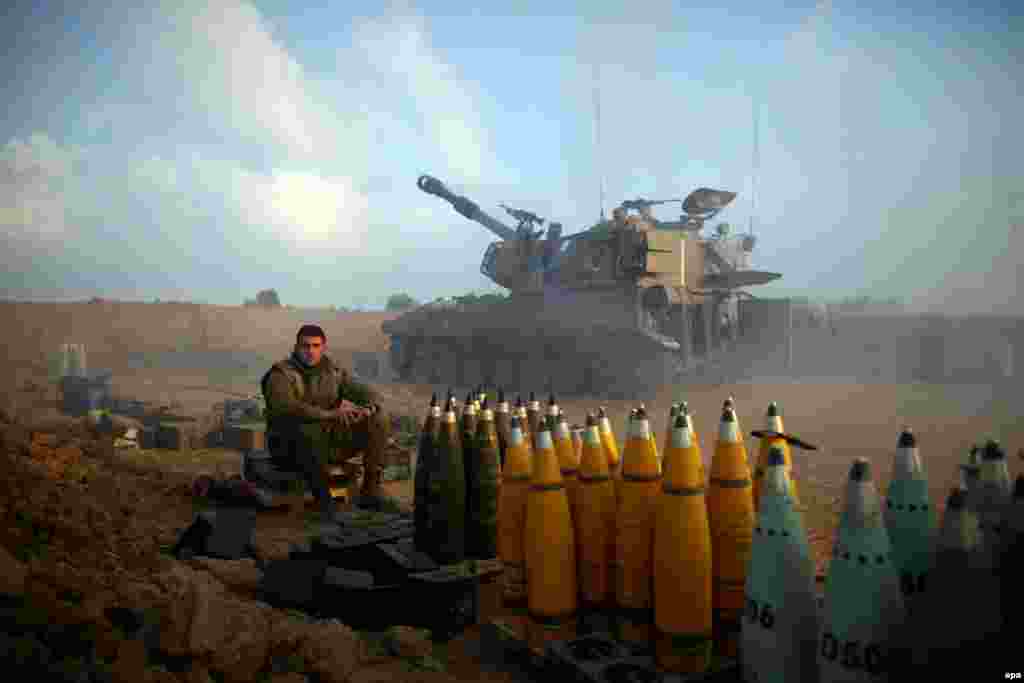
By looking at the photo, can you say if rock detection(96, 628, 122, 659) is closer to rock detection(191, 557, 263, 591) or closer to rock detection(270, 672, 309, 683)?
rock detection(270, 672, 309, 683)

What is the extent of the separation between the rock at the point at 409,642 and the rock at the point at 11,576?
4.68ft

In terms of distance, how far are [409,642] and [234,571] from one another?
1.50 metres

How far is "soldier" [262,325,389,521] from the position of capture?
5.59 metres

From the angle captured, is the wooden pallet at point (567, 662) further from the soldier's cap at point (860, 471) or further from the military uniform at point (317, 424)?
the military uniform at point (317, 424)

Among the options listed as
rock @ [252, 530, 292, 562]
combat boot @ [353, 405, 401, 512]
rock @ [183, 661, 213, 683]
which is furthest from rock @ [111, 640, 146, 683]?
combat boot @ [353, 405, 401, 512]

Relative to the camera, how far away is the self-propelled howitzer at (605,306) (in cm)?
1460

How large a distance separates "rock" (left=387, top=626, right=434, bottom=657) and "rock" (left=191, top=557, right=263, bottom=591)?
116 centimetres

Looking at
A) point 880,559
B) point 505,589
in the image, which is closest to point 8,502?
point 505,589

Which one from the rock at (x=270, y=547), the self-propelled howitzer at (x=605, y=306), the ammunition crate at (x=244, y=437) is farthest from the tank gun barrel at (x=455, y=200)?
the rock at (x=270, y=547)

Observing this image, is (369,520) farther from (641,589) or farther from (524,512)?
(641,589)

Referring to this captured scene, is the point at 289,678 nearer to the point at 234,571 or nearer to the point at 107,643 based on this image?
the point at 107,643

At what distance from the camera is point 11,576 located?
2543 mm

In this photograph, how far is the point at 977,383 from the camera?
15625 millimetres

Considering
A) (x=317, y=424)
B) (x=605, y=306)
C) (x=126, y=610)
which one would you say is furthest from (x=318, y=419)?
(x=605, y=306)
